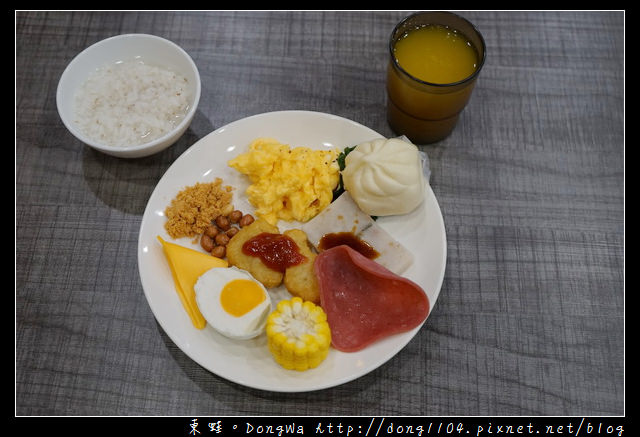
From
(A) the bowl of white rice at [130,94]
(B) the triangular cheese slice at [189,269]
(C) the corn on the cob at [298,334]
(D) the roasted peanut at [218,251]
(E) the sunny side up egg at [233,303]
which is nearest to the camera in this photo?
(C) the corn on the cob at [298,334]

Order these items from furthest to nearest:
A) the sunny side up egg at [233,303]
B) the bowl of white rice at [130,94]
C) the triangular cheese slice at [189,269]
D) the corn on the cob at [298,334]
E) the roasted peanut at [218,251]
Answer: the bowl of white rice at [130,94] < the roasted peanut at [218,251] < the triangular cheese slice at [189,269] < the sunny side up egg at [233,303] < the corn on the cob at [298,334]

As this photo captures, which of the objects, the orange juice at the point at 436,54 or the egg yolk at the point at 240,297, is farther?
the orange juice at the point at 436,54

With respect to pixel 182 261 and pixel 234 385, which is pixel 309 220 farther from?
pixel 234 385

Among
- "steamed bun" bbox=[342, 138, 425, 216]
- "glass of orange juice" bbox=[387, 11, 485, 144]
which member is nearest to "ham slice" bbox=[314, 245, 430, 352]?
"steamed bun" bbox=[342, 138, 425, 216]

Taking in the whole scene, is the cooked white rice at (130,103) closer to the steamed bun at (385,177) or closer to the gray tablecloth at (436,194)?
the gray tablecloth at (436,194)

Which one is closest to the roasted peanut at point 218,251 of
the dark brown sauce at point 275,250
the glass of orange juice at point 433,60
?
the dark brown sauce at point 275,250

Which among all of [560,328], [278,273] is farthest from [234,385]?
[560,328]

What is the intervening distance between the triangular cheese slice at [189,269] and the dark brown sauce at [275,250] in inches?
6.5

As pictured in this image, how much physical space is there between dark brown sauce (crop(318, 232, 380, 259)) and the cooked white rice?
0.96 metres

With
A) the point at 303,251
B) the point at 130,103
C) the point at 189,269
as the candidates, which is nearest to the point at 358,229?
the point at 303,251

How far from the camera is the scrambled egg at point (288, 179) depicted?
2.54 metres

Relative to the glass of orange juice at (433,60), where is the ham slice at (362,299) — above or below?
below

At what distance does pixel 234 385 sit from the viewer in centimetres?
252

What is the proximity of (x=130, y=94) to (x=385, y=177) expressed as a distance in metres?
1.37
